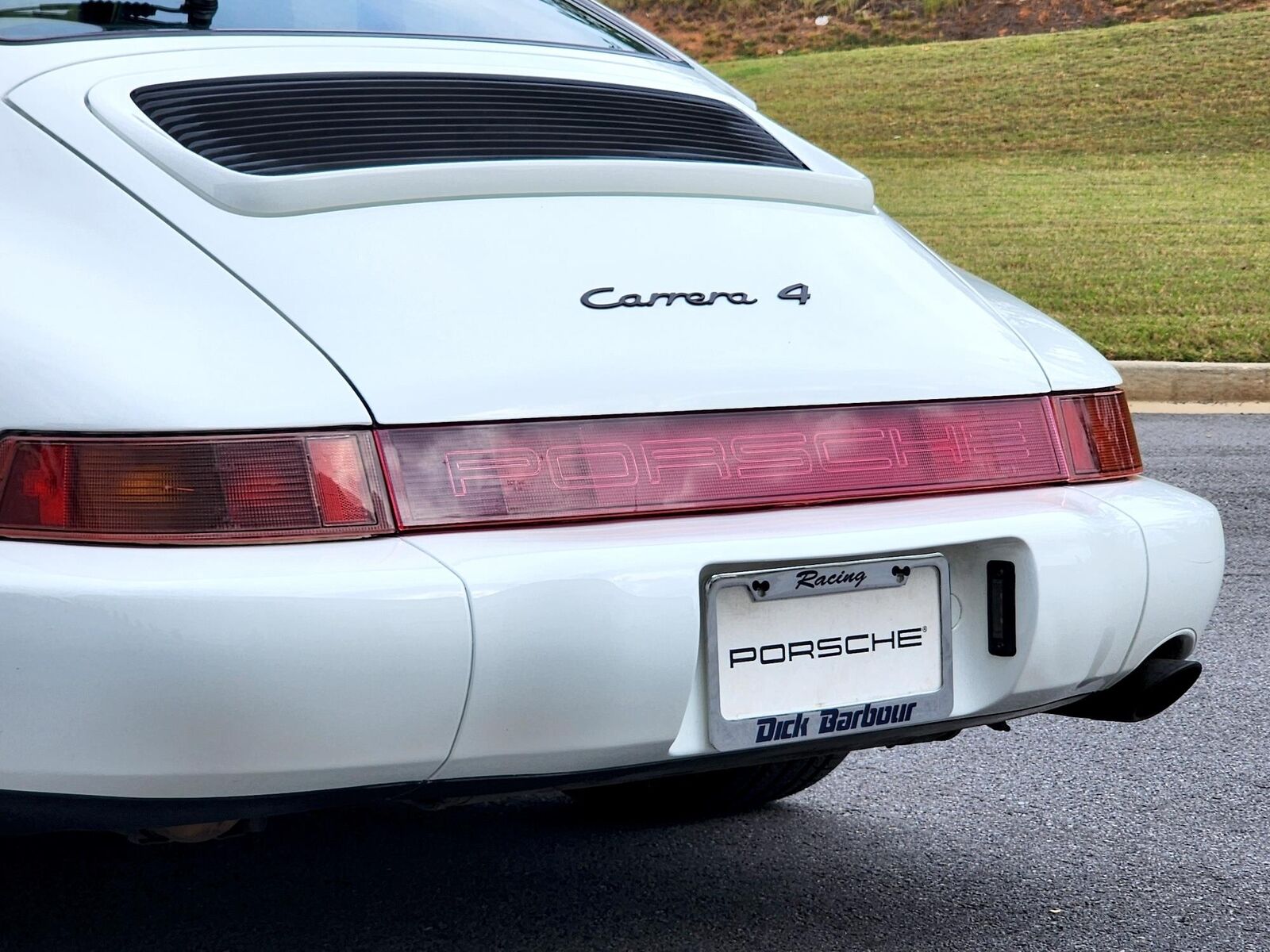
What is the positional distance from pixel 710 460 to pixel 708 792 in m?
1.14

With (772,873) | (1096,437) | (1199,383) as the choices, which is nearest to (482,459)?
(1096,437)

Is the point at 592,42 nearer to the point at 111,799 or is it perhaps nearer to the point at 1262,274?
the point at 111,799

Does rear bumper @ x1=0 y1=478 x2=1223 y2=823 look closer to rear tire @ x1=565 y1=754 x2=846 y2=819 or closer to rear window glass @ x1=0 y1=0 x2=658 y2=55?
rear tire @ x1=565 y1=754 x2=846 y2=819

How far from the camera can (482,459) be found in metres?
1.97

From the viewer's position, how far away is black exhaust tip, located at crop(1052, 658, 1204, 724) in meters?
2.46

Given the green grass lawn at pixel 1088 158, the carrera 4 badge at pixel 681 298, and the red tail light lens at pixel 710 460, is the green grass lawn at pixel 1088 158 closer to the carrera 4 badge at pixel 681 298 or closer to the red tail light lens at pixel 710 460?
the red tail light lens at pixel 710 460

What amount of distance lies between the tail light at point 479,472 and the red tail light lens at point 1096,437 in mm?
161

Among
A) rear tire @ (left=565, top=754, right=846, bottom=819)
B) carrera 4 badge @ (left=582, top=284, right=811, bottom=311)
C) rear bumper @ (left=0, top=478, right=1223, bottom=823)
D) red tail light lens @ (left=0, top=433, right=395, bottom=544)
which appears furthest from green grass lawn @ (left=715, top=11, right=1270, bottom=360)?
red tail light lens @ (left=0, top=433, right=395, bottom=544)

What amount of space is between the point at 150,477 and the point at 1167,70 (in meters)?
28.9

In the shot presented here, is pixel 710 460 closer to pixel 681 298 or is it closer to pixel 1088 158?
pixel 681 298

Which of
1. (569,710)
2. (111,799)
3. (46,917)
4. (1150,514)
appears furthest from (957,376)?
(46,917)

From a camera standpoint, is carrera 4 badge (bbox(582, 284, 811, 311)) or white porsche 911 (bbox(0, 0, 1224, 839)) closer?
white porsche 911 (bbox(0, 0, 1224, 839))

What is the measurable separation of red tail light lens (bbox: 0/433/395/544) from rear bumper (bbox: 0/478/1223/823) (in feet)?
0.09

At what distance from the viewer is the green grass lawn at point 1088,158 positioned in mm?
12180
